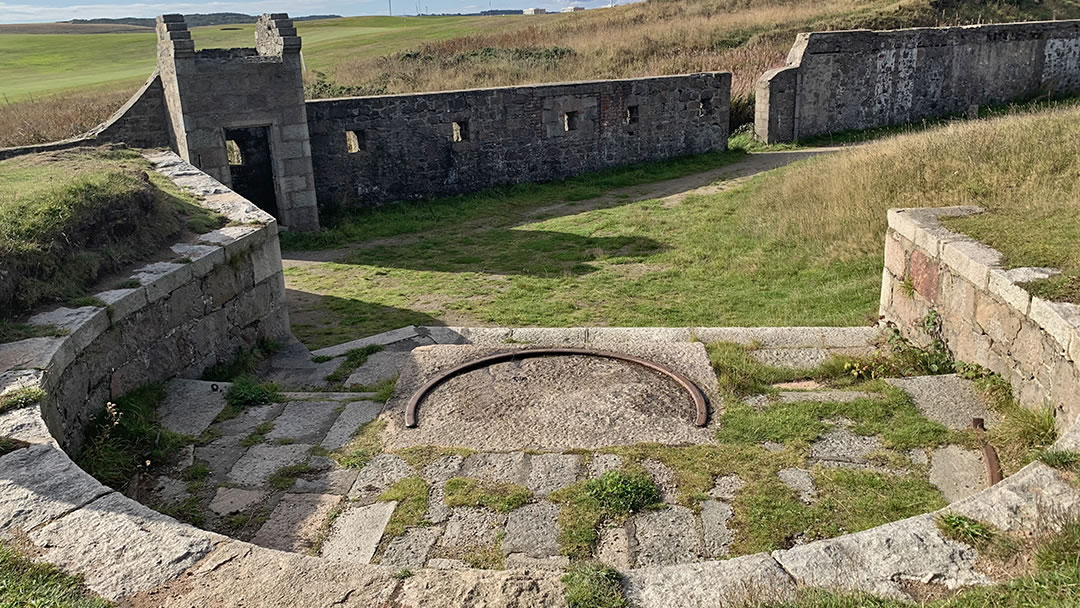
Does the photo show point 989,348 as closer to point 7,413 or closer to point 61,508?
point 61,508

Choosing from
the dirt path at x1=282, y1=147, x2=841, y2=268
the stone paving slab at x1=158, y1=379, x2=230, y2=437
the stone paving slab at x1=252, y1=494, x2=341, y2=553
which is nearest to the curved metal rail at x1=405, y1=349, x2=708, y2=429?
the stone paving slab at x1=252, y1=494, x2=341, y2=553

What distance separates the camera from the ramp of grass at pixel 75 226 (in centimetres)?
605

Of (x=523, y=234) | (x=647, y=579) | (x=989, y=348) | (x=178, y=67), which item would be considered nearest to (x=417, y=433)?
(x=647, y=579)

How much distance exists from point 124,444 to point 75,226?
2.58 m

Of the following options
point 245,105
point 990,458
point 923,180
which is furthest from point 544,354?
point 245,105

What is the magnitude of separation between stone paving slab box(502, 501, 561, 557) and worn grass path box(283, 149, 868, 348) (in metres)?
Result: 4.87

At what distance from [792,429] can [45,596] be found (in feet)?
13.1

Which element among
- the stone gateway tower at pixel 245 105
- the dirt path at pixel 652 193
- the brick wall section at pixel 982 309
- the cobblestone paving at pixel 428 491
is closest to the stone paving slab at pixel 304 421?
the cobblestone paving at pixel 428 491

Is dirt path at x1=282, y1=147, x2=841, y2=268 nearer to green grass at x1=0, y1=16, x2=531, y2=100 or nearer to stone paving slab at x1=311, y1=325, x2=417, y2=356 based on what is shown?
stone paving slab at x1=311, y1=325, x2=417, y2=356

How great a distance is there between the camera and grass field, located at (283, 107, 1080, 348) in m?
9.12

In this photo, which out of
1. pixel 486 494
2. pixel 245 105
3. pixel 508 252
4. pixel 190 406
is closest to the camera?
pixel 486 494

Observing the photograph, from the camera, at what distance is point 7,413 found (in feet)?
14.5

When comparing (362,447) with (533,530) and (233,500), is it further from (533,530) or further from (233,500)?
(533,530)

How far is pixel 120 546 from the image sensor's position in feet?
11.0
